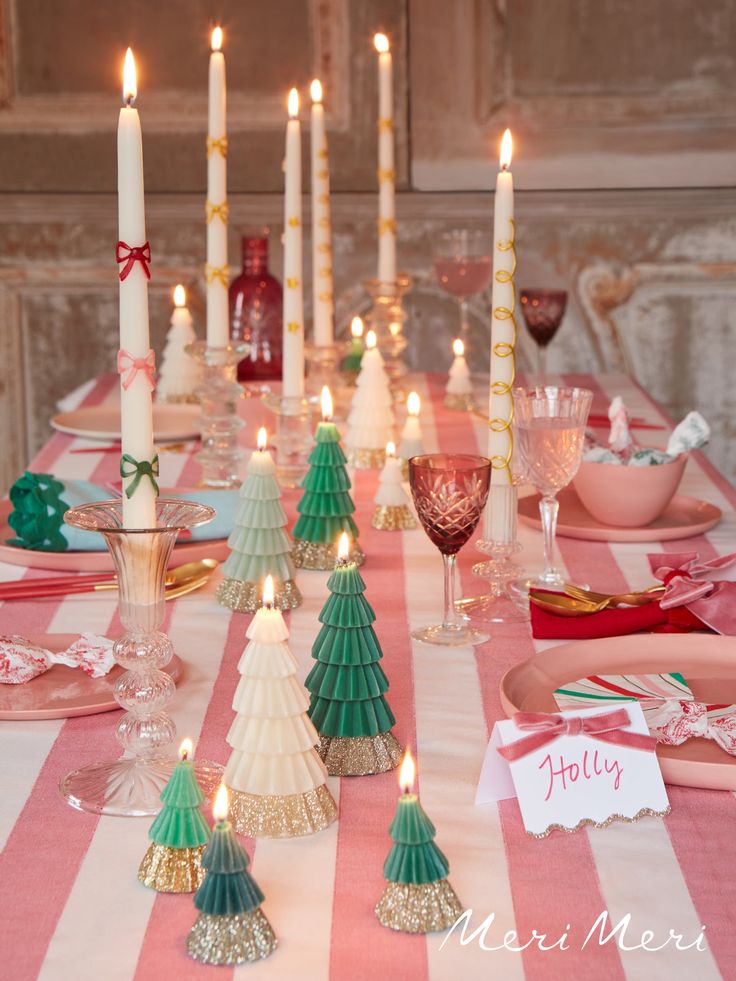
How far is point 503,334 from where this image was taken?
116cm

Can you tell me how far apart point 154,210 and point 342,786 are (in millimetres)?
2646

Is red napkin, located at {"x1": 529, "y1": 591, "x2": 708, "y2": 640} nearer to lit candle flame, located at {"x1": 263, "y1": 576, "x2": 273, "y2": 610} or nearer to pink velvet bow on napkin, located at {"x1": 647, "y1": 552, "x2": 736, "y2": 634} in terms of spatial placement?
pink velvet bow on napkin, located at {"x1": 647, "y1": 552, "x2": 736, "y2": 634}

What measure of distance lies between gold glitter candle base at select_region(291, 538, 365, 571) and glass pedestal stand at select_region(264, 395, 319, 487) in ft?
1.03

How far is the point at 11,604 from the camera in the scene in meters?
1.17

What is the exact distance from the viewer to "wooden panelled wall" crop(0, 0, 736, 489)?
312cm

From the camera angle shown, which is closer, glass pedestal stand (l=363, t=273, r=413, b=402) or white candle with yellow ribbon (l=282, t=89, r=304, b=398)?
white candle with yellow ribbon (l=282, t=89, r=304, b=398)

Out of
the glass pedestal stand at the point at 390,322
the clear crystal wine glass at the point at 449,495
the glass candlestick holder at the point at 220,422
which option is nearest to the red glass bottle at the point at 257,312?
the glass pedestal stand at the point at 390,322

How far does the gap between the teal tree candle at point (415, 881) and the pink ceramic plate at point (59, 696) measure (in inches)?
13.0

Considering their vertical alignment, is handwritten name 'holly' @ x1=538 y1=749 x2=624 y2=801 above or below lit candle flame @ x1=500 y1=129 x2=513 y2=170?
below

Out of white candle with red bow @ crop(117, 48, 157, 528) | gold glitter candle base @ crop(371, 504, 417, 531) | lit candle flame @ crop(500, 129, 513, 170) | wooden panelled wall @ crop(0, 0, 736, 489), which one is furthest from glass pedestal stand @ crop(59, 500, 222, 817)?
wooden panelled wall @ crop(0, 0, 736, 489)

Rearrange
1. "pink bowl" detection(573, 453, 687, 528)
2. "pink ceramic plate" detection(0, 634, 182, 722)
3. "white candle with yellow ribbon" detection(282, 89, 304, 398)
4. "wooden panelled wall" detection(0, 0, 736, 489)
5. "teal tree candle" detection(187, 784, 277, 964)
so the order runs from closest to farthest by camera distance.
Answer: "teal tree candle" detection(187, 784, 277, 964) → "pink ceramic plate" detection(0, 634, 182, 722) → "pink bowl" detection(573, 453, 687, 528) → "white candle with yellow ribbon" detection(282, 89, 304, 398) → "wooden panelled wall" detection(0, 0, 736, 489)

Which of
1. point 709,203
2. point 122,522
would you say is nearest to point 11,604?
point 122,522

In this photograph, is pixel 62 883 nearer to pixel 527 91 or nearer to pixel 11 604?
pixel 11 604

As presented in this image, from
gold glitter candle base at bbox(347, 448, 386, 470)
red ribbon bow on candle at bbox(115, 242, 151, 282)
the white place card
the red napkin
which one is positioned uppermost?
red ribbon bow on candle at bbox(115, 242, 151, 282)
